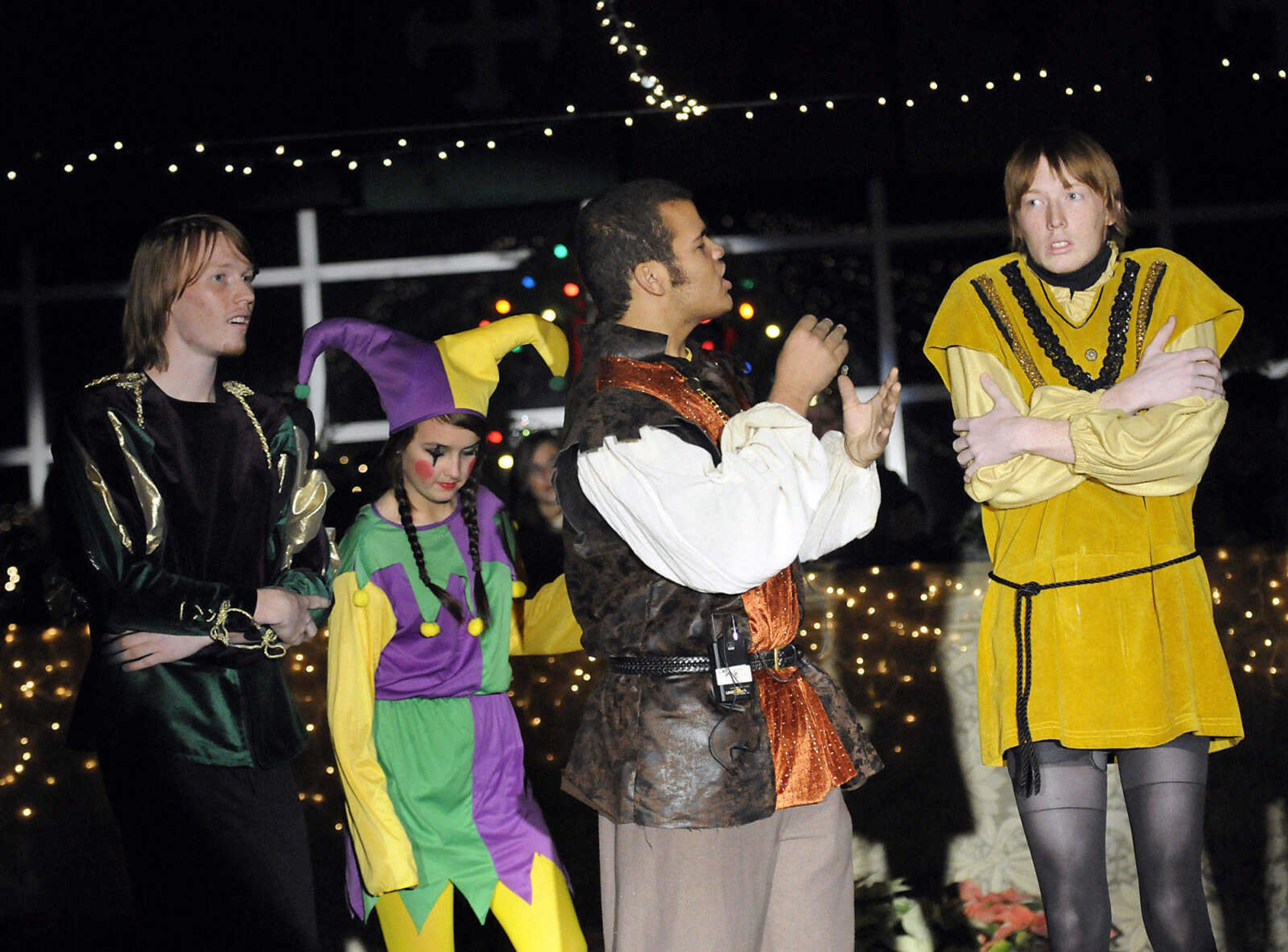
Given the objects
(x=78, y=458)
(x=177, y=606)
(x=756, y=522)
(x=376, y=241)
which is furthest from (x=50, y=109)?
(x=756, y=522)

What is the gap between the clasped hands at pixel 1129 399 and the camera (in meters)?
2.88

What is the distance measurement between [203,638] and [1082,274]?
6.40 ft

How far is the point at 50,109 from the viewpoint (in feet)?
14.9

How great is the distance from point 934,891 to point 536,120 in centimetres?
250

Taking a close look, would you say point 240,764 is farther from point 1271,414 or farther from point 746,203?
point 1271,414

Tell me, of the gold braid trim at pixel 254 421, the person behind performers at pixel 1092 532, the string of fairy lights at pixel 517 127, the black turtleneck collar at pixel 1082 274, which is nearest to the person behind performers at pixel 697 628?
the person behind performers at pixel 1092 532

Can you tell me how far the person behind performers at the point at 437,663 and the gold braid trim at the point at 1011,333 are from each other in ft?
3.40

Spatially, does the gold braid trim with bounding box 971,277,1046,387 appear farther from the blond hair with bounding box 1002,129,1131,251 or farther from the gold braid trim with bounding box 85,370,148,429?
the gold braid trim with bounding box 85,370,148,429

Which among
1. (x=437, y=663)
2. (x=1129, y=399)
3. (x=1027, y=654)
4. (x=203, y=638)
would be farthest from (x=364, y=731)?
(x=1129, y=399)

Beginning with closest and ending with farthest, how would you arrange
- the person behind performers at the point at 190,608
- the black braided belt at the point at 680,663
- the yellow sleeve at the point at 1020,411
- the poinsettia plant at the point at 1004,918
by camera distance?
the black braided belt at the point at 680,663, the yellow sleeve at the point at 1020,411, the person behind performers at the point at 190,608, the poinsettia plant at the point at 1004,918

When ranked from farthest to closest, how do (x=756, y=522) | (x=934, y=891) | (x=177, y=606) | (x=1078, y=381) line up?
(x=934, y=891)
(x=177, y=606)
(x=1078, y=381)
(x=756, y=522)

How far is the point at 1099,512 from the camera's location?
2.96 metres

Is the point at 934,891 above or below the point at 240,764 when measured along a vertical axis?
below

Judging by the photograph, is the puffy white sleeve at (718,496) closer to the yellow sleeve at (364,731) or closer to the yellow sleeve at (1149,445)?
the yellow sleeve at (1149,445)
